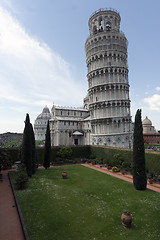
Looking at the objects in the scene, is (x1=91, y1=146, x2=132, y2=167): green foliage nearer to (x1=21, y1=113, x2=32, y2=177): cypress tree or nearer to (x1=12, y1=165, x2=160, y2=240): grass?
(x1=12, y1=165, x2=160, y2=240): grass

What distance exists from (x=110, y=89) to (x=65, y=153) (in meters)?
24.6

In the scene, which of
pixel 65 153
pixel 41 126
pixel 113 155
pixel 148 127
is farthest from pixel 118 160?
pixel 41 126

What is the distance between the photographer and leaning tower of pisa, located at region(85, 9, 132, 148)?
149ft

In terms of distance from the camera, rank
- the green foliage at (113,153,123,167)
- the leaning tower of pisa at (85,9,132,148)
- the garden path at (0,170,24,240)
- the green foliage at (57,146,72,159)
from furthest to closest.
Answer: the leaning tower of pisa at (85,9,132,148) < the green foliage at (57,146,72,159) < the green foliage at (113,153,123,167) < the garden path at (0,170,24,240)

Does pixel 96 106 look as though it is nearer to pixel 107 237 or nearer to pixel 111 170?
pixel 111 170

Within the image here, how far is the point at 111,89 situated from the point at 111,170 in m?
27.5

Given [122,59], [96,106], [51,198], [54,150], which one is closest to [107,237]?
[51,198]

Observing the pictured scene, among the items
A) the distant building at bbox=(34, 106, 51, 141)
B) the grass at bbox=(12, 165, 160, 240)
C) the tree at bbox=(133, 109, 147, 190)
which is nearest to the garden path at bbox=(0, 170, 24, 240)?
the grass at bbox=(12, 165, 160, 240)

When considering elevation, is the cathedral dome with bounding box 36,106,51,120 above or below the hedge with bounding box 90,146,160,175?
above

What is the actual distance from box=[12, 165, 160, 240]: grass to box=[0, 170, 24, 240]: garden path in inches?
25.4

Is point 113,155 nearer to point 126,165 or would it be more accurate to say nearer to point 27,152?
point 126,165

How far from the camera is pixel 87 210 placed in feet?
40.6

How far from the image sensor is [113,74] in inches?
1806

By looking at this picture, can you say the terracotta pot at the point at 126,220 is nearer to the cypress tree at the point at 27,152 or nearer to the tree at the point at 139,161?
the tree at the point at 139,161
